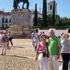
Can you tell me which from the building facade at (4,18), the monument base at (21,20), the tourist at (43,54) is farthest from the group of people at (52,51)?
the building facade at (4,18)

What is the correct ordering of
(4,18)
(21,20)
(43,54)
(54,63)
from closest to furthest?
(54,63), (43,54), (21,20), (4,18)

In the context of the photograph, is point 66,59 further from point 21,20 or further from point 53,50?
point 21,20

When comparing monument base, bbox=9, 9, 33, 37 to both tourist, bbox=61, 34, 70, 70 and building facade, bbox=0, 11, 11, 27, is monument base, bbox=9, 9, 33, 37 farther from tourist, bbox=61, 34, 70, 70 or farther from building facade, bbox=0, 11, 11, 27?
building facade, bbox=0, 11, 11, 27

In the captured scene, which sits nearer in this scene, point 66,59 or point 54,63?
point 54,63

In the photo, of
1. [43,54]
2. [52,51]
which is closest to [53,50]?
[52,51]

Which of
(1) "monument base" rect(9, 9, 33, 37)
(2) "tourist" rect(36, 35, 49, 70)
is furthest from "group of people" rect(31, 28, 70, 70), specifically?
(1) "monument base" rect(9, 9, 33, 37)

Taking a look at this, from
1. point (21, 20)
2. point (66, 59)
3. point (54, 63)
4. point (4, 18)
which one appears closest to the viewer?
point (54, 63)

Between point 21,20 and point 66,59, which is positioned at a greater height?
point 21,20

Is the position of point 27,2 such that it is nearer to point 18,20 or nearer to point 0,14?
point 18,20

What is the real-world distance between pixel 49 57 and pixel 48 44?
1.40 ft

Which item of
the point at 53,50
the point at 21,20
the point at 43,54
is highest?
the point at 21,20

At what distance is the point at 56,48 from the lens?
10.7 meters

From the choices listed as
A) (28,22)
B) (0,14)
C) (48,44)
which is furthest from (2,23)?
(48,44)

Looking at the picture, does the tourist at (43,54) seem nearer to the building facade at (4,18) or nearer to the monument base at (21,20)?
the monument base at (21,20)
